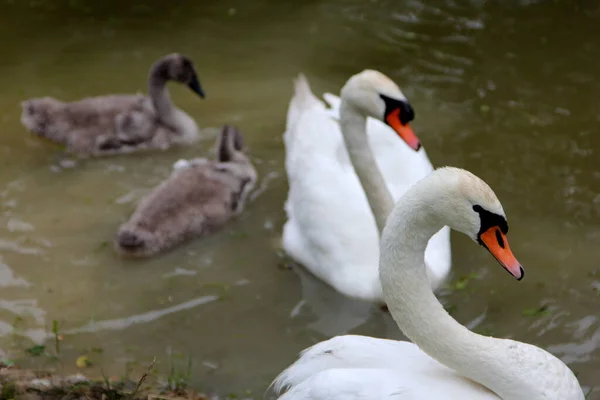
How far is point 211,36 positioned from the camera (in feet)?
25.1

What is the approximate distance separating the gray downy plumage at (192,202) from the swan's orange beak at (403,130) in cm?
149

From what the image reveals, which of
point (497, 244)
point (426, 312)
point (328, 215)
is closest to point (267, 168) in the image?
point (328, 215)

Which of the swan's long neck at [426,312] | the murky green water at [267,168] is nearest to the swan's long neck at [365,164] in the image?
the murky green water at [267,168]

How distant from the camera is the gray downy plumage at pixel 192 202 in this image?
187 inches

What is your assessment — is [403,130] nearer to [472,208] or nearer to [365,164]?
[365,164]

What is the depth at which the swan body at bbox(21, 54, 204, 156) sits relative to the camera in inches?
228

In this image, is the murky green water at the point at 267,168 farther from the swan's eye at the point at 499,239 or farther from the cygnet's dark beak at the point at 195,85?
the swan's eye at the point at 499,239

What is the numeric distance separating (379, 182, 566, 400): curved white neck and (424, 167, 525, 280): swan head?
0.08ft

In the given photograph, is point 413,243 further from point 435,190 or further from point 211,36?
point 211,36

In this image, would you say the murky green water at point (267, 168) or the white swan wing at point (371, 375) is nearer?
the white swan wing at point (371, 375)

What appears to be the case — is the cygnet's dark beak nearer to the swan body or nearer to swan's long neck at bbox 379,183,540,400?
the swan body

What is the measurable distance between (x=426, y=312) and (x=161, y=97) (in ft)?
11.9

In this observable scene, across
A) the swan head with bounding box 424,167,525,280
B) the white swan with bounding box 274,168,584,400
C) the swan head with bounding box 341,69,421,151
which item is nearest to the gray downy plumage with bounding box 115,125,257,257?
the swan head with bounding box 341,69,421,151

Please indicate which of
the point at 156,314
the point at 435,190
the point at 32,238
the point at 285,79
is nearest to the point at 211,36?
the point at 285,79
